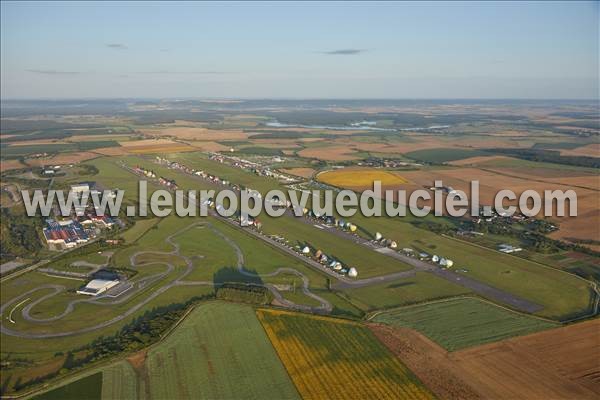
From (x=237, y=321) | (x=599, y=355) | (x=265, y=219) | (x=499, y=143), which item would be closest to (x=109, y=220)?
(x=265, y=219)

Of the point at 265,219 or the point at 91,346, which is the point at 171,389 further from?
the point at 265,219

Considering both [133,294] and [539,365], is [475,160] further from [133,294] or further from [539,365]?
[133,294]

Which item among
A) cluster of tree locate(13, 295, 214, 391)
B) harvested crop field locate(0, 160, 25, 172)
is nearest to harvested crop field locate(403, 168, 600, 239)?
cluster of tree locate(13, 295, 214, 391)

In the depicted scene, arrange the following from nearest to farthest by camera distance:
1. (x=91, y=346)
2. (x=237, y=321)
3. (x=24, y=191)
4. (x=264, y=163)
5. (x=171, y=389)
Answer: (x=171, y=389), (x=91, y=346), (x=237, y=321), (x=24, y=191), (x=264, y=163)

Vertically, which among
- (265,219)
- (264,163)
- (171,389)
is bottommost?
(171,389)

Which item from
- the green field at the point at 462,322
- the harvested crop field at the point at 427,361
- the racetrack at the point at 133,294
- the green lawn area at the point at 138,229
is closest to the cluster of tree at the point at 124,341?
the racetrack at the point at 133,294

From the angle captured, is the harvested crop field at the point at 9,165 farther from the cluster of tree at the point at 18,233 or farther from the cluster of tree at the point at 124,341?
the cluster of tree at the point at 124,341
